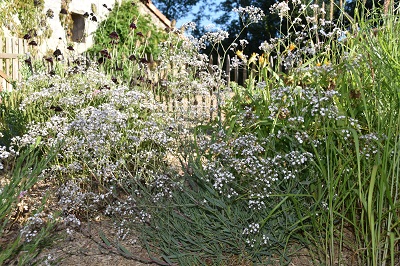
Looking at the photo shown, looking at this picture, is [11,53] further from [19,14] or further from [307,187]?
[307,187]

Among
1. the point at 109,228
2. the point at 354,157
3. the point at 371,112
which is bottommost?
the point at 109,228

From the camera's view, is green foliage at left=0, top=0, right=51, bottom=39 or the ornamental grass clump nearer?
the ornamental grass clump

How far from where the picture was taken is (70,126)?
11.4ft

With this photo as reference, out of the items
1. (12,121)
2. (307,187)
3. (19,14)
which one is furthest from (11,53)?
(307,187)

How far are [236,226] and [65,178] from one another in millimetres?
1893

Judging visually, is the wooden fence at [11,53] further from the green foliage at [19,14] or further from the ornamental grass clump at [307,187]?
the ornamental grass clump at [307,187]

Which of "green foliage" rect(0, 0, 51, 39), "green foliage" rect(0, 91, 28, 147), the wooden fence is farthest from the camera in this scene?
"green foliage" rect(0, 0, 51, 39)

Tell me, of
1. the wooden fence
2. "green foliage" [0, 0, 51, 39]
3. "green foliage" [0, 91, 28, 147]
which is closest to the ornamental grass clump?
"green foliage" [0, 91, 28, 147]

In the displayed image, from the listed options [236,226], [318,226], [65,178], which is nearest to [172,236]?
[236,226]

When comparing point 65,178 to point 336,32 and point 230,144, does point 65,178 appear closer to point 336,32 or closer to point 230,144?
point 230,144

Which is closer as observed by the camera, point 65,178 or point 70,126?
point 70,126

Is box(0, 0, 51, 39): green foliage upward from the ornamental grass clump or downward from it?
upward

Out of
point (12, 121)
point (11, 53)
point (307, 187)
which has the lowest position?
point (307, 187)

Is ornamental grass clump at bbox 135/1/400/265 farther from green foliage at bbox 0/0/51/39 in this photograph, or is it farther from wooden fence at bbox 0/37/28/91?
green foliage at bbox 0/0/51/39
